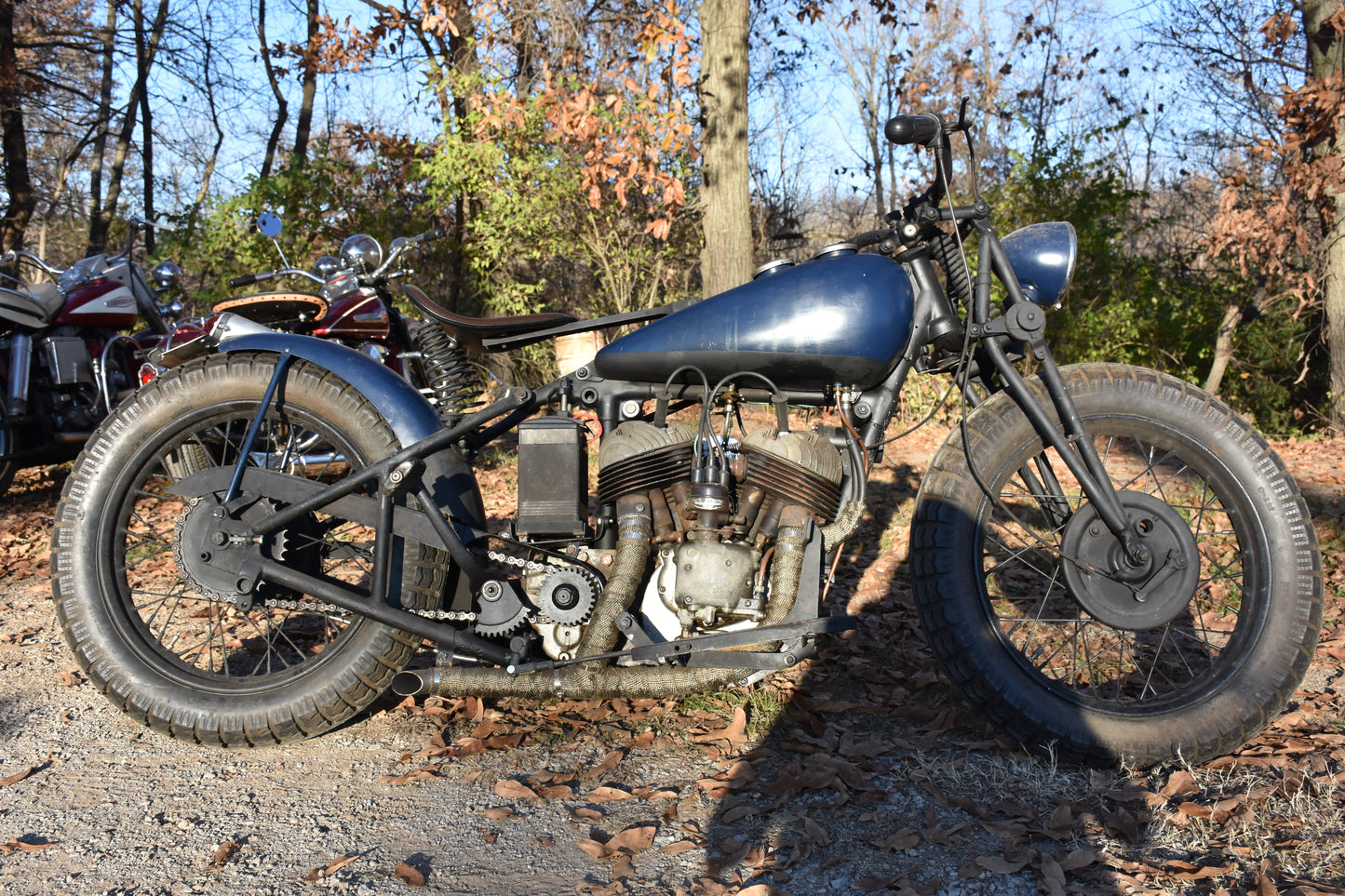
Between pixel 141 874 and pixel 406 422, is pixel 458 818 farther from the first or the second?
pixel 406 422

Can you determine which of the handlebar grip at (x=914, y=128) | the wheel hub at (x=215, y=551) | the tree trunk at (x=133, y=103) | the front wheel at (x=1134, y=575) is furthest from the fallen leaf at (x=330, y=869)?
the tree trunk at (x=133, y=103)

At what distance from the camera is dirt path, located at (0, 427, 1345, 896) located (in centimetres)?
202

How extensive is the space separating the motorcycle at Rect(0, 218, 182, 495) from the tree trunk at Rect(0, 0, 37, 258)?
5.40 meters

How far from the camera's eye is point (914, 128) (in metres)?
2.60

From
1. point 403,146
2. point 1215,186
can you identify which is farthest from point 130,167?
point 1215,186

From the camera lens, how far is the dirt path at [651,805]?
202 centimetres

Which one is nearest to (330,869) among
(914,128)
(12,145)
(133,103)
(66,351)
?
(914,128)

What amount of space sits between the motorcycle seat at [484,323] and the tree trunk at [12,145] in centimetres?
1013

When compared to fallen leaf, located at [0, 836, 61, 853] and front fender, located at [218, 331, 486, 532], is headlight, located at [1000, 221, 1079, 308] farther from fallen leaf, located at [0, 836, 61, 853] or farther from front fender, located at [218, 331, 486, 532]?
fallen leaf, located at [0, 836, 61, 853]

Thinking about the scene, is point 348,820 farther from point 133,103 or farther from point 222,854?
point 133,103

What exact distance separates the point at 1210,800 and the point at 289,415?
9.23ft

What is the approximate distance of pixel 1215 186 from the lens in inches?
427

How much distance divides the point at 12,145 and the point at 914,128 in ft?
39.1

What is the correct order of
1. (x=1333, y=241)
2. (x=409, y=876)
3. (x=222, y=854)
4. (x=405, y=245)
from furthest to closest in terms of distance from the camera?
(x=1333, y=241)
(x=405, y=245)
(x=222, y=854)
(x=409, y=876)
